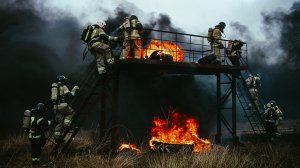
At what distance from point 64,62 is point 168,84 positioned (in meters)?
8.04

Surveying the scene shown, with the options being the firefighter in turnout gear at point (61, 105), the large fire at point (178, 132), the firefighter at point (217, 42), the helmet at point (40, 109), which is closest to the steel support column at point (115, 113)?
the firefighter in turnout gear at point (61, 105)

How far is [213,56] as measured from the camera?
1427cm

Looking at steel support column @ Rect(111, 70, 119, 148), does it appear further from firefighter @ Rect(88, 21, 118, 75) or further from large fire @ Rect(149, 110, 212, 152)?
large fire @ Rect(149, 110, 212, 152)

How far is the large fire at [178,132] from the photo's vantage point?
50.5ft

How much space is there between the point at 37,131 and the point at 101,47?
3952 millimetres

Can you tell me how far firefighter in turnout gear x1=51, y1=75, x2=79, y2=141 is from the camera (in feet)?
41.1

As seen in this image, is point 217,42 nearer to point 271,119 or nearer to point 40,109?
point 271,119

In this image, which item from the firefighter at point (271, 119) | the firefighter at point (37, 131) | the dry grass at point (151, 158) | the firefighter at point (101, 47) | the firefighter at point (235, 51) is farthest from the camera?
the firefighter at point (271, 119)

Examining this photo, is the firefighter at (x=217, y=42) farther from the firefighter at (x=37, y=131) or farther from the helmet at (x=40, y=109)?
the firefighter at (x=37, y=131)

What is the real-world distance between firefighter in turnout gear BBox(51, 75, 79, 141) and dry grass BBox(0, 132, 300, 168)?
1.28 meters

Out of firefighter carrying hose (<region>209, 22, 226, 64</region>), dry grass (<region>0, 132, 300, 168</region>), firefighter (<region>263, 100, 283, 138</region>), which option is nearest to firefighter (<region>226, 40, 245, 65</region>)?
firefighter carrying hose (<region>209, 22, 226, 64</region>)

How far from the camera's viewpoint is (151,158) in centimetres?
1141

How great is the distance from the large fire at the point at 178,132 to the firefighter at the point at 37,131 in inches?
231

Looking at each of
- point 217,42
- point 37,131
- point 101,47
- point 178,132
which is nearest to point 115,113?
point 101,47
